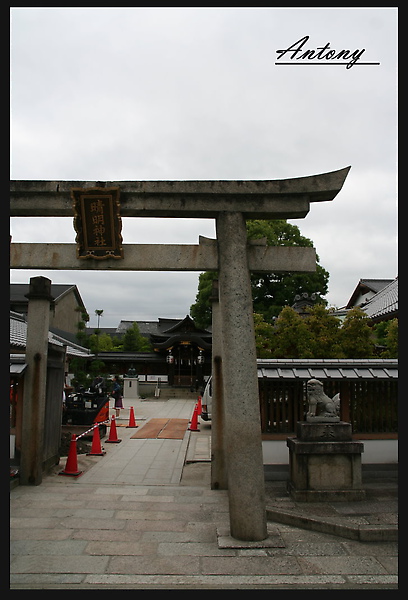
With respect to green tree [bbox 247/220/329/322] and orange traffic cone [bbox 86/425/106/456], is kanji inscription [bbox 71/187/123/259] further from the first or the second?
green tree [bbox 247/220/329/322]

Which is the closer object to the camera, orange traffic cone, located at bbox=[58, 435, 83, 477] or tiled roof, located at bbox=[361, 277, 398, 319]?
orange traffic cone, located at bbox=[58, 435, 83, 477]

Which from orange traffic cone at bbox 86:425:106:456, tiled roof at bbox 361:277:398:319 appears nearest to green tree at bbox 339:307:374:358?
tiled roof at bbox 361:277:398:319

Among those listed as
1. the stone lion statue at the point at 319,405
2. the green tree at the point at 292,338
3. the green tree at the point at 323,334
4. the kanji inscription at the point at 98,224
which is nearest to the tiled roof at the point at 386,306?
the green tree at the point at 323,334

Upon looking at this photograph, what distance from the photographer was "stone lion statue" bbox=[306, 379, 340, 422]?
8.52 m

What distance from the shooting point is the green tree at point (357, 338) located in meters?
16.3

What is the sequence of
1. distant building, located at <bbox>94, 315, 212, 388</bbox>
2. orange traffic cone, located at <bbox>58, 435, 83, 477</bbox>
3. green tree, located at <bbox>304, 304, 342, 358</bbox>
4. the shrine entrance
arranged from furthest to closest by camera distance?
distant building, located at <bbox>94, 315, 212, 388</bbox>
the shrine entrance
green tree, located at <bbox>304, 304, 342, 358</bbox>
orange traffic cone, located at <bbox>58, 435, 83, 477</bbox>

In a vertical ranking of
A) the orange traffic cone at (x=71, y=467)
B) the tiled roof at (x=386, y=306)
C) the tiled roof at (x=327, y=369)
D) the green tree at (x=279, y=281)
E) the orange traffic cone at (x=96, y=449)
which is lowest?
the orange traffic cone at (x=96, y=449)

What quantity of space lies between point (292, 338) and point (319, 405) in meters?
8.50

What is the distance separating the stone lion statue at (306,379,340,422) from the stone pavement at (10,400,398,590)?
5.19 feet

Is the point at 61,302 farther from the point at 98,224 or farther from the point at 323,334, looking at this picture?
the point at 98,224

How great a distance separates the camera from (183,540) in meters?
Result: 6.16

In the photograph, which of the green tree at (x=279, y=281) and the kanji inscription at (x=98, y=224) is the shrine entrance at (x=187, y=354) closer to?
the green tree at (x=279, y=281)

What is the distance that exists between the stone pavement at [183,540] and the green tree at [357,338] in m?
7.72

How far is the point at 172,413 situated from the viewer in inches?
941
